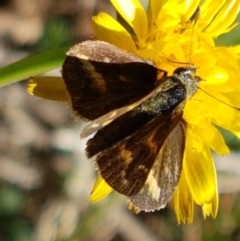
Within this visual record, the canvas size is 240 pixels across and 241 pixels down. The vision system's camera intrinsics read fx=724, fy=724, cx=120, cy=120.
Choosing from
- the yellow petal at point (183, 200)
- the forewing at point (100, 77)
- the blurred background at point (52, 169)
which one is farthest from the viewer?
the blurred background at point (52, 169)

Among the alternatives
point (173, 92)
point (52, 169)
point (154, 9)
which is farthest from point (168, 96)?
point (52, 169)

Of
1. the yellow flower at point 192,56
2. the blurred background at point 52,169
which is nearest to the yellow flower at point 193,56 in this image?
the yellow flower at point 192,56

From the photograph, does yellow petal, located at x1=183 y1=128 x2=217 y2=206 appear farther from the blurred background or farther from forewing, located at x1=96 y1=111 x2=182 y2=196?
the blurred background

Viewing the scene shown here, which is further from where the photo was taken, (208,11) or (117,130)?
(208,11)

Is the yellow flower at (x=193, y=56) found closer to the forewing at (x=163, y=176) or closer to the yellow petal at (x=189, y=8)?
the yellow petal at (x=189, y=8)

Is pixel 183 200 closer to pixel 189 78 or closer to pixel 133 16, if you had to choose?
pixel 189 78

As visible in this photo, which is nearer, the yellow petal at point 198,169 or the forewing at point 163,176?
the forewing at point 163,176
